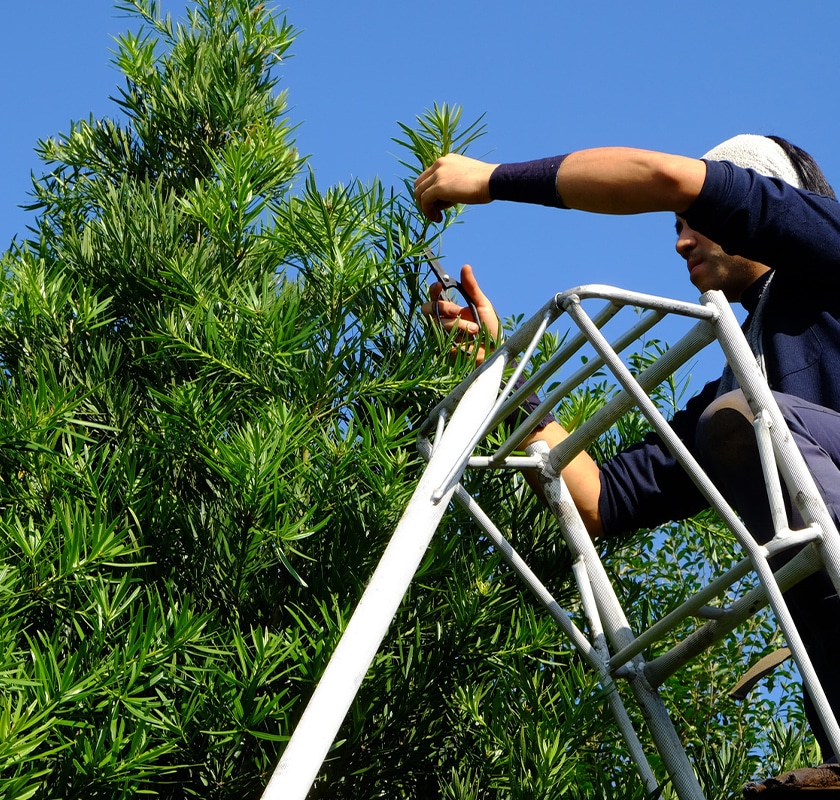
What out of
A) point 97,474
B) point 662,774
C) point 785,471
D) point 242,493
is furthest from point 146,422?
point 662,774

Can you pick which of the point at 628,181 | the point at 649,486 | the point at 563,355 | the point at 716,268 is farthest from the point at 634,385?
the point at 716,268

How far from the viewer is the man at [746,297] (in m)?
1.57

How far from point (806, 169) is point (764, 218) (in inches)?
21.1

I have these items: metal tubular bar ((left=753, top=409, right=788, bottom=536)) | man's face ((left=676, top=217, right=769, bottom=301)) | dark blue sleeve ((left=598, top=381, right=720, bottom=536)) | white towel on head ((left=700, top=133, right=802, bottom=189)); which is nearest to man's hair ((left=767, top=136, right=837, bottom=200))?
white towel on head ((left=700, top=133, right=802, bottom=189))

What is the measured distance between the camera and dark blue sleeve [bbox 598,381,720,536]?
6.61 feet

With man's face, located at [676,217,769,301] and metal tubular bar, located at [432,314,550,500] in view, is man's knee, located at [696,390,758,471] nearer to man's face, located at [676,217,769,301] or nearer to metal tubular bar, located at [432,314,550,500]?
metal tubular bar, located at [432,314,550,500]

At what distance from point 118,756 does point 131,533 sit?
34cm

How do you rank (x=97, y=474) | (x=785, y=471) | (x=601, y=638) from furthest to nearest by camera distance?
(x=601, y=638), (x=97, y=474), (x=785, y=471)

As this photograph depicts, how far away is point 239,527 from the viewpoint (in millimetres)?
1586

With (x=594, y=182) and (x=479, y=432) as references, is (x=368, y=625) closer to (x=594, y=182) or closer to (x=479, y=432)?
(x=479, y=432)

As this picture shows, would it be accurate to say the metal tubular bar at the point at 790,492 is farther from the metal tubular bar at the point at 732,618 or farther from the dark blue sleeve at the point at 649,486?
the dark blue sleeve at the point at 649,486

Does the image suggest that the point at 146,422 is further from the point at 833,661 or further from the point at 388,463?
the point at 833,661

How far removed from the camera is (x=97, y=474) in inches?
63.1

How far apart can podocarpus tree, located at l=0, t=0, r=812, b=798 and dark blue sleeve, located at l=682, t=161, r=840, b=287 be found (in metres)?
0.43
